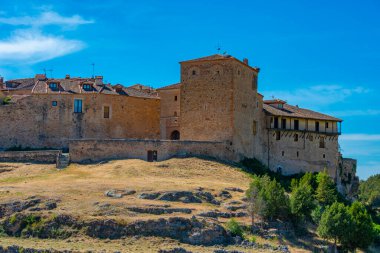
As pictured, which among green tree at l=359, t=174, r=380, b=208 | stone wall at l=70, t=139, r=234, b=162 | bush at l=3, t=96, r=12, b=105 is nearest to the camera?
stone wall at l=70, t=139, r=234, b=162

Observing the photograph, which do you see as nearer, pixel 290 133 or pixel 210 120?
pixel 210 120

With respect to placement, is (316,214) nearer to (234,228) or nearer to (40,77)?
(234,228)

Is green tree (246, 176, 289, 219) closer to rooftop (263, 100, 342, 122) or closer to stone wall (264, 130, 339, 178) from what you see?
stone wall (264, 130, 339, 178)

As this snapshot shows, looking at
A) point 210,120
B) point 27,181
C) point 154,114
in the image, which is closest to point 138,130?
point 154,114

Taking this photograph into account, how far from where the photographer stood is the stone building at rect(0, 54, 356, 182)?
6094cm

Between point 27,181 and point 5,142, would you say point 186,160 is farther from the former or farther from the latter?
point 5,142

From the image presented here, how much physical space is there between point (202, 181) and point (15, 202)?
14.6 metres

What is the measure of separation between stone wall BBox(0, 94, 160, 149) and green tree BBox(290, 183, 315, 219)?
22529 millimetres

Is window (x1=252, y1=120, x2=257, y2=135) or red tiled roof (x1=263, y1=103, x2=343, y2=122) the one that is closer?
window (x1=252, y1=120, x2=257, y2=135)

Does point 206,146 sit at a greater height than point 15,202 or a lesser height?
greater

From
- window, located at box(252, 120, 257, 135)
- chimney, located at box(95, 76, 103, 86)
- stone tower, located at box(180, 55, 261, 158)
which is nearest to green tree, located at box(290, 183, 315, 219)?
stone tower, located at box(180, 55, 261, 158)

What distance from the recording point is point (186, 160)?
57.8m

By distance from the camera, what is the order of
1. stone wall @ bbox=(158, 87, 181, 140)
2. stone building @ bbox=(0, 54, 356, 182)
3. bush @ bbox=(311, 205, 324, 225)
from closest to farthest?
bush @ bbox=(311, 205, 324, 225), stone building @ bbox=(0, 54, 356, 182), stone wall @ bbox=(158, 87, 181, 140)

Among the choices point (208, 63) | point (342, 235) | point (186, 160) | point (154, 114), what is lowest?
point (342, 235)
